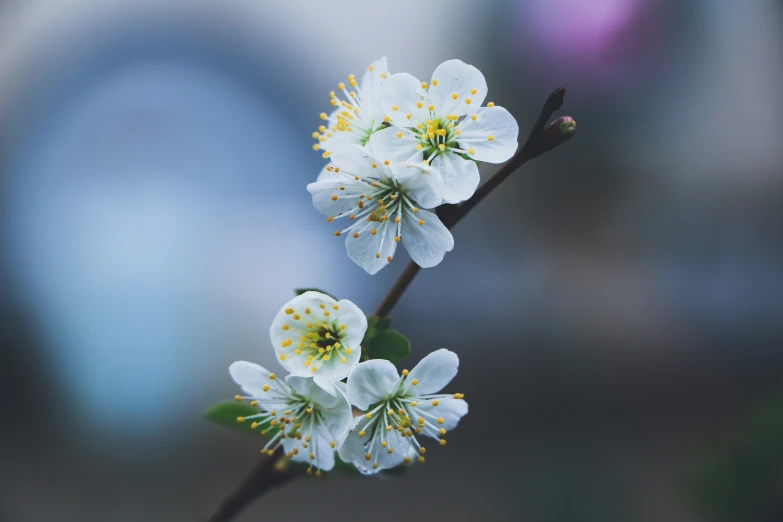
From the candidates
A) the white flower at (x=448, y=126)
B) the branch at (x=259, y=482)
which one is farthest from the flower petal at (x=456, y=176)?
the branch at (x=259, y=482)

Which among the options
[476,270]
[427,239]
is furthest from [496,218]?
[427,239]

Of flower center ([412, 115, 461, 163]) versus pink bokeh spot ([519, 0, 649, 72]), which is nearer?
flower center ([412, 115, 461, 163])

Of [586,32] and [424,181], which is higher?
[586,32]

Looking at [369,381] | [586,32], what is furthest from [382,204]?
[586,32]

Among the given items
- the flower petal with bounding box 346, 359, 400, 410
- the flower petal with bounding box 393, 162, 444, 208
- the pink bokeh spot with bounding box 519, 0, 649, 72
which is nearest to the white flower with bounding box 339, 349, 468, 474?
the flower petal with bounding box 346, 359, 400, 410

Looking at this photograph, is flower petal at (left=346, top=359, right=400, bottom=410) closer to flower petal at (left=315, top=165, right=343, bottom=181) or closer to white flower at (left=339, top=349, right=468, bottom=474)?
white flower at (left=339, top=349, right=468, bottom=474)

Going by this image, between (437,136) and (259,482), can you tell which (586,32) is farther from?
(259,482)
